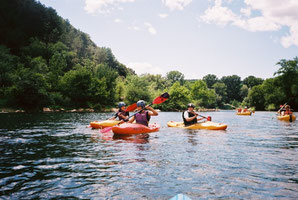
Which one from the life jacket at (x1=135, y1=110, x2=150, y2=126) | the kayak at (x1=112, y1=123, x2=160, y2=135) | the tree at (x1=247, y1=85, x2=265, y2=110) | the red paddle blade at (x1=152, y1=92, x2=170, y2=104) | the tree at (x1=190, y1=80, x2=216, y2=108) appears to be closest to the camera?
the kayak at (x1=112, y1=123, x2=160, y2=135)

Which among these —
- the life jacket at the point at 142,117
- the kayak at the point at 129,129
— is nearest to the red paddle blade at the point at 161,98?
the life jacket at the point at 142,117

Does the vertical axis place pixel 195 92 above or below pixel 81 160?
above

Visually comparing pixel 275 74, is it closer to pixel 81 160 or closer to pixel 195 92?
pixel 195 92

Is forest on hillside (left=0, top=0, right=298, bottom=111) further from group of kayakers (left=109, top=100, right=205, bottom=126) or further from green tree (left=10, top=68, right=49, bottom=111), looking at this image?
group of kayakers (left=109, top=100, right=205, bottom=126)

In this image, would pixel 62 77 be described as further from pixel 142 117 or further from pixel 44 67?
pixel 142 117

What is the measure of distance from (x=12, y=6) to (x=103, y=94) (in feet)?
130

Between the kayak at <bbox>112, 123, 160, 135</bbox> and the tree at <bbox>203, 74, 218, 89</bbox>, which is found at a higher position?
the tree at <bbox>203, 74, 218, 89</bbox>

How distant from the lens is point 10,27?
2633 inches

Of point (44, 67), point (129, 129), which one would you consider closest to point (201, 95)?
point (44, 67)

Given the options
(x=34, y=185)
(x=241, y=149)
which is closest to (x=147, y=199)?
(x=34, y=185)

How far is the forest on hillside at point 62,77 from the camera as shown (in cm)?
3991

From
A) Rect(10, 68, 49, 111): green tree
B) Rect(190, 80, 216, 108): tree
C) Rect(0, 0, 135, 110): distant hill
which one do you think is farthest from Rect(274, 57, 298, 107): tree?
Rect(10, 68, 49, 111): green tree

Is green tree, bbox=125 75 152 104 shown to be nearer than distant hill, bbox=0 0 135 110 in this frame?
No

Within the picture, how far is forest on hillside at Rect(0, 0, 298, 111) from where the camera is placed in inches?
1571
